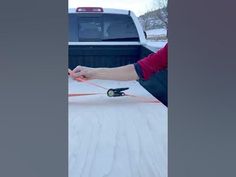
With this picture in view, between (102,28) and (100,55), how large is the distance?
0.57 meters

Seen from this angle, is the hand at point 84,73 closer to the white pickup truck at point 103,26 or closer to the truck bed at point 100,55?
the truck bed at point 100,55

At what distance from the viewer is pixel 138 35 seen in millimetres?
4824

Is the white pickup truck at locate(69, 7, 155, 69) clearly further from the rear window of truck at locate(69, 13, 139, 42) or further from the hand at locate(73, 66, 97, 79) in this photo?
the hand at locate(73, 66, 97, 79)

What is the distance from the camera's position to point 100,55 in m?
4.35

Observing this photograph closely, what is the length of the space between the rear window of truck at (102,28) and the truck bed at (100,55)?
494 millimetres

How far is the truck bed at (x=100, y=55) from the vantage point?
4.33m

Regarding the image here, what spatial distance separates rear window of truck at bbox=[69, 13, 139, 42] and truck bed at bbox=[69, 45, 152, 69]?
0.49m

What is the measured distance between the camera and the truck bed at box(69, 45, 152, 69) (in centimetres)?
433

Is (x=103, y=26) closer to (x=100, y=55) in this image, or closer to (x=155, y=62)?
(x=100, y=55)

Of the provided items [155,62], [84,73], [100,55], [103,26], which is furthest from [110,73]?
[103,26]
